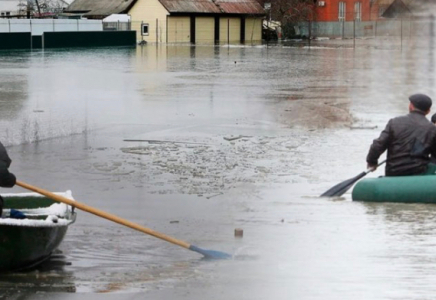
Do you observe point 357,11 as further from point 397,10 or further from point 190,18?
point 190,18

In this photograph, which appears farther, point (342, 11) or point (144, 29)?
point (342, 11)

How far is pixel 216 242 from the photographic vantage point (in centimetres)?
984

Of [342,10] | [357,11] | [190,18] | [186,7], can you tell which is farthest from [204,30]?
[357,11]

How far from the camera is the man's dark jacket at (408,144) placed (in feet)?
37.2

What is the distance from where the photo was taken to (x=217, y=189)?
12.8m

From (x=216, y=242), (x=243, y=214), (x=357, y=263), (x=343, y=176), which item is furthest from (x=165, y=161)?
(x=357, y=263)

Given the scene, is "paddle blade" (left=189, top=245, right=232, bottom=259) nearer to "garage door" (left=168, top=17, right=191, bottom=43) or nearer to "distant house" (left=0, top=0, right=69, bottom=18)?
"garage door" (left=168, top=17, right=191, bottom=43)

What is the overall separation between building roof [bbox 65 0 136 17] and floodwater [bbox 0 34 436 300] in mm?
54785

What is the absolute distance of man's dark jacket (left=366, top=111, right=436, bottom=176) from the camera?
37.2ft

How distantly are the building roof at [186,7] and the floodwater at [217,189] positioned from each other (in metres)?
52.0

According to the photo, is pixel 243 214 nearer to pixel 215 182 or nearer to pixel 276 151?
pixel 215 182

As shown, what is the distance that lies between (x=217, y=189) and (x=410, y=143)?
2.69 metres

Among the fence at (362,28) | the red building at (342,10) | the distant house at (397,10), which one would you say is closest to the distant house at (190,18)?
the fence at (362,28)

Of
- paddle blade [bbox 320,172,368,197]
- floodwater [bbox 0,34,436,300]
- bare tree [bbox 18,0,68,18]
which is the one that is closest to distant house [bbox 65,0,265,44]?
bare tree [bbox 18,0,68,18]
